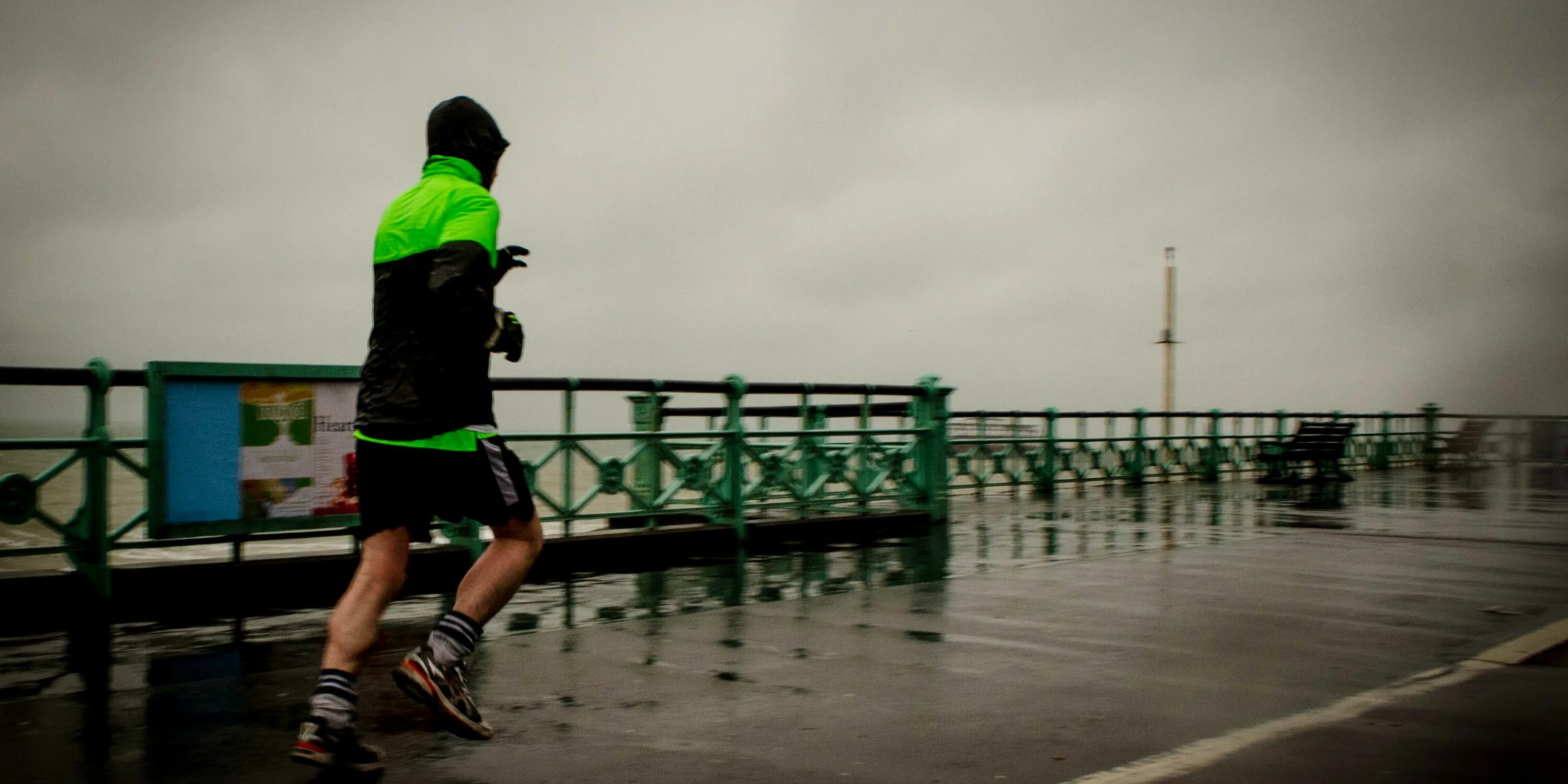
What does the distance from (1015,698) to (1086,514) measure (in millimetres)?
10717

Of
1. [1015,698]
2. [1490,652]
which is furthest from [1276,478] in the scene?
[1015,698]

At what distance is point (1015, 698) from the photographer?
554 centimetres

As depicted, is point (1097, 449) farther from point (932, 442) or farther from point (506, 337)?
point (506, 337)

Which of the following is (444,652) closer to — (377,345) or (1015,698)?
(377,345)

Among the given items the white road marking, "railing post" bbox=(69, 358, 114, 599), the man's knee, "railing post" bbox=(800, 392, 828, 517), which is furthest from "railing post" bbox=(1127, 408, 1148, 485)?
the man's knee

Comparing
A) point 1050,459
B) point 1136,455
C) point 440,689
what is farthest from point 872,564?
point 1136,455

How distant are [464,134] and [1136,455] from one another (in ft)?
64.7

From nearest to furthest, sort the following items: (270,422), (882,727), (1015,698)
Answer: (882,727) < (1015,698) < (270,422)

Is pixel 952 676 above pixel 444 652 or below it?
below

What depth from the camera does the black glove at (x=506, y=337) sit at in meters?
4.32

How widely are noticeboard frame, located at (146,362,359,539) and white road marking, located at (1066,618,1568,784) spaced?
5833 millimetres

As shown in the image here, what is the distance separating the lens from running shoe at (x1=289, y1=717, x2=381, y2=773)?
4.15m

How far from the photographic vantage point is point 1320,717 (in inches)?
205

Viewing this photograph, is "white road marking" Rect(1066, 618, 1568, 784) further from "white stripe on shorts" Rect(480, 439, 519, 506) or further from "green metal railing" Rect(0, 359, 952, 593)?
"green metal railing" Rect(0, 359, 952, 593)
